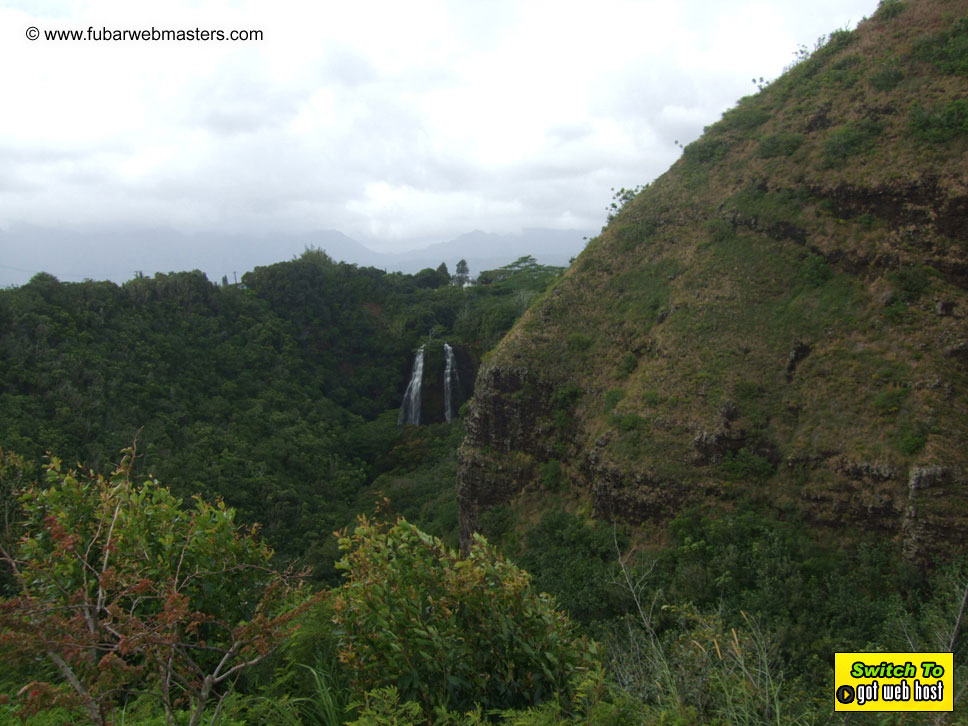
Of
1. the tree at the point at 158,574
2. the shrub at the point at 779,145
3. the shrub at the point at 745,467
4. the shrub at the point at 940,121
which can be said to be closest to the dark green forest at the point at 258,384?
the shrub at the point at 745,467

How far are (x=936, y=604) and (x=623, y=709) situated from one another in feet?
38.2

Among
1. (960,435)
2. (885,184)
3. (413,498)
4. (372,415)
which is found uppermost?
(885,184)

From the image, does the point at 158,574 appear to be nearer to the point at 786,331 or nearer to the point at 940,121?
the point at 786,331

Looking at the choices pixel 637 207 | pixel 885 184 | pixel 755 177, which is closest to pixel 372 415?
pixel 637 207

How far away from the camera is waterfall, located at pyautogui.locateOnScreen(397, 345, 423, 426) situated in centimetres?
4385

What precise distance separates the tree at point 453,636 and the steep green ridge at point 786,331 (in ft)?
40.1

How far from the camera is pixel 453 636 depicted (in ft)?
17.8

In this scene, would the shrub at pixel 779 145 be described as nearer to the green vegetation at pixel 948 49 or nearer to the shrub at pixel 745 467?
the green vegetation at pixel 948 49

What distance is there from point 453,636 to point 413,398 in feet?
129

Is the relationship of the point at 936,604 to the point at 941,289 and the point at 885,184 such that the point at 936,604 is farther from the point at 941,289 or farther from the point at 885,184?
the point at 885,184

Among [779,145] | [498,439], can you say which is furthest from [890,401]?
[498,439]

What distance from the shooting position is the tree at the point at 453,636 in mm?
5266

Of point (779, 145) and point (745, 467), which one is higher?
point (779, 145)

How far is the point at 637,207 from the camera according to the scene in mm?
27062
